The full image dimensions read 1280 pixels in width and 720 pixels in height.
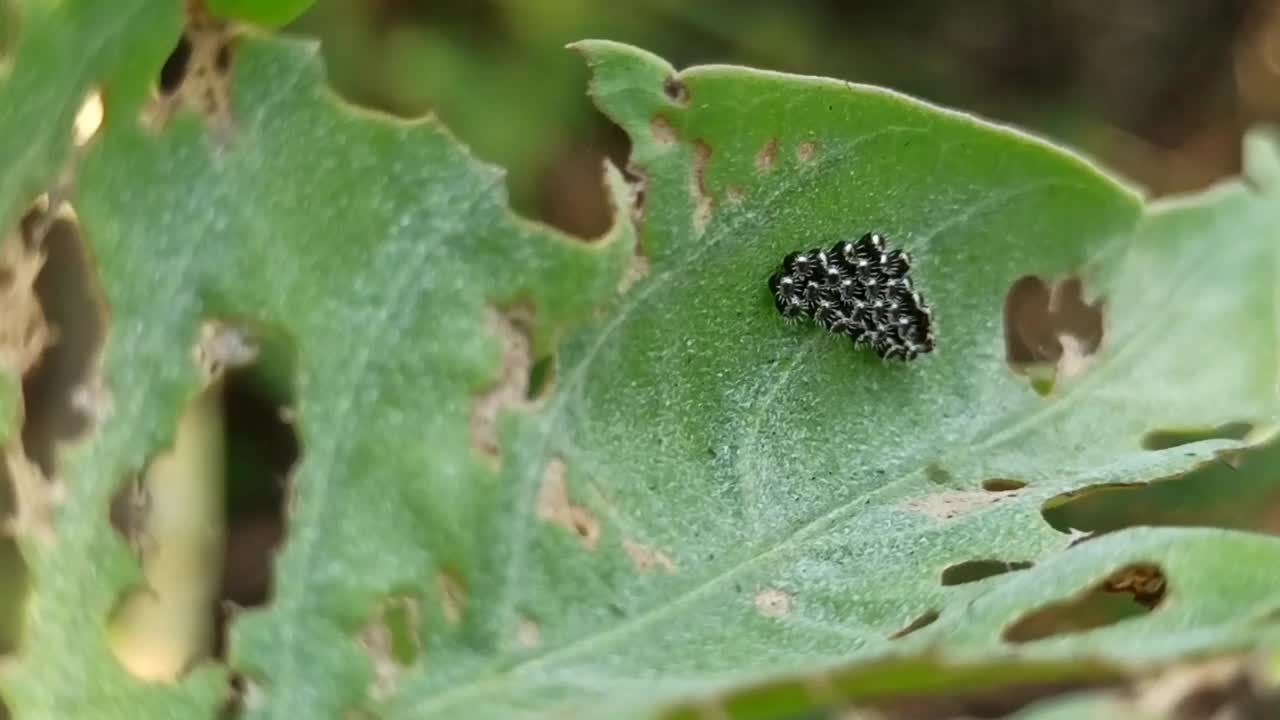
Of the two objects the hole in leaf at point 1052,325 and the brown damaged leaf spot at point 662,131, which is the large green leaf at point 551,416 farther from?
the hole in leaf at point 1052,325

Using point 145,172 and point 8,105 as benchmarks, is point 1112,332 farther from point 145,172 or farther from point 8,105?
point 8,105

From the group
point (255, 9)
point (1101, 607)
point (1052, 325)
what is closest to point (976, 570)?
point (1052, 325)

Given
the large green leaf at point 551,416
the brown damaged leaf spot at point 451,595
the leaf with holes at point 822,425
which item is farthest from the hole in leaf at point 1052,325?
the brown damaged leaf spot at point 451,595

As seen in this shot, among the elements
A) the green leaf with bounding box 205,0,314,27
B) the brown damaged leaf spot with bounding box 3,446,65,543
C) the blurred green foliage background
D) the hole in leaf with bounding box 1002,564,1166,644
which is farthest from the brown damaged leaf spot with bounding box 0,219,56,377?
the blurred green foliage background

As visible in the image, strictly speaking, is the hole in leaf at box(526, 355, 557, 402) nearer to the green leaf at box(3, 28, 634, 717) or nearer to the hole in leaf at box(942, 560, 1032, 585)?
the green leaf at box(3, 28, 634, 717)

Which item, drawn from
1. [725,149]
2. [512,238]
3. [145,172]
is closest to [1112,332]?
[725,149]
